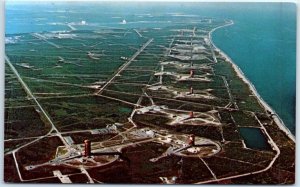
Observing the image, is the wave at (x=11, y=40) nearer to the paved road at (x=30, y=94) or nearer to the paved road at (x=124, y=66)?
the paved road at (x=30, y=94)

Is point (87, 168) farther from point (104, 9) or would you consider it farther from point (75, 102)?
point (104, 9)

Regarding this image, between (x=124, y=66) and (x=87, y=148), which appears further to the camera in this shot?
(x=124, y=66)

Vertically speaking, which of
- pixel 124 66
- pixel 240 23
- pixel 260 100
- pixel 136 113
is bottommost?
pixel 136 113

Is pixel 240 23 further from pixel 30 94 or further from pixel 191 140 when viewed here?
pixel 30 94

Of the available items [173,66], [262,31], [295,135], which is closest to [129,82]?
[173,66]

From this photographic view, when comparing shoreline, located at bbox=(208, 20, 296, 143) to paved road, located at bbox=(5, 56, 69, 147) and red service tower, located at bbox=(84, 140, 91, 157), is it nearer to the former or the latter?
red service tower, located at bbox=(84, 140, 91, 157)

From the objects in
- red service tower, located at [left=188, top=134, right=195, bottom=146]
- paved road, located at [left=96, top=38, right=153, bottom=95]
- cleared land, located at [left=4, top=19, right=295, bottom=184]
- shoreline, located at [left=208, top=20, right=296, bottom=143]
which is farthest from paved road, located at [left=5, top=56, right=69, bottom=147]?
shoreline, located at [left=208, top=20, right=296, bottom=143]

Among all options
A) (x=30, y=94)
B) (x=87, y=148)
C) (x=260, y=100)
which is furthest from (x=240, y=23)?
(x=30, y=94)

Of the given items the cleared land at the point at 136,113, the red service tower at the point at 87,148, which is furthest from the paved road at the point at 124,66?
the red service tower at the point at 87,148
